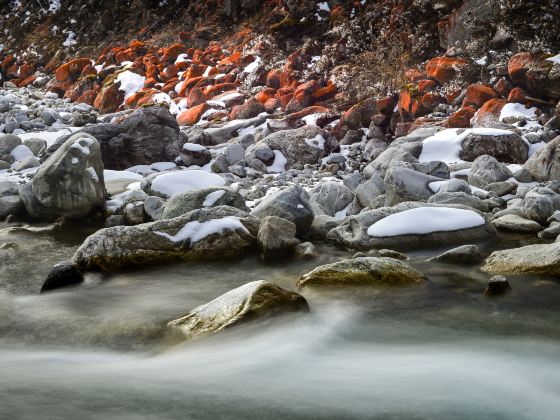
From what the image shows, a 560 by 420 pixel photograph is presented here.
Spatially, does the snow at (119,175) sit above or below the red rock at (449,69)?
below

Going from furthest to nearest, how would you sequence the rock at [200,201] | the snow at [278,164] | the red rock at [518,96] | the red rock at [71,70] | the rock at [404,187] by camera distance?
the red rock at [71,70]
the red rock at [518,96]
the snow at [278,164]
the rock at [404,187]
the rock at [200,201]

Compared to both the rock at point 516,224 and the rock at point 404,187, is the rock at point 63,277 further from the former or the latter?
the rock at point 516,224

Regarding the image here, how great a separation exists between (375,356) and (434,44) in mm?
16392

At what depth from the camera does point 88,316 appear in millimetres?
4785

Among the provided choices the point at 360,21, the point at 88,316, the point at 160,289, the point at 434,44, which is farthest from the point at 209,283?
the point at 360,21

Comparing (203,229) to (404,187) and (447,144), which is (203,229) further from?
(447,144)

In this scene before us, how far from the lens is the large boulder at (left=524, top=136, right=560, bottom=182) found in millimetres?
9062

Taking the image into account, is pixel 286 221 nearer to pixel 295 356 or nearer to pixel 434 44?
pixel 295 356

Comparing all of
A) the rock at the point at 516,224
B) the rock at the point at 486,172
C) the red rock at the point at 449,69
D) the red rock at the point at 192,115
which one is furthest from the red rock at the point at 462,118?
the red rock at the point at 192,115

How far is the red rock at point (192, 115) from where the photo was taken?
19266 mm

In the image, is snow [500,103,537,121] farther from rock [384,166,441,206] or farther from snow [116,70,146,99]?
snow [116,70,146,99]

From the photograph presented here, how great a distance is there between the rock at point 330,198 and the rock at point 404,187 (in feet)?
3.05

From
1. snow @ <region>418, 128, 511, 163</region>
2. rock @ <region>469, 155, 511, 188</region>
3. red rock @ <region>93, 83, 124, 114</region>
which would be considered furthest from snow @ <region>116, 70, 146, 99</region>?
rock @ <region>469, 155, 511, 188</region>

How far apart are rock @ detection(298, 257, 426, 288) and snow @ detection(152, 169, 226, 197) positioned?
4.15 m
